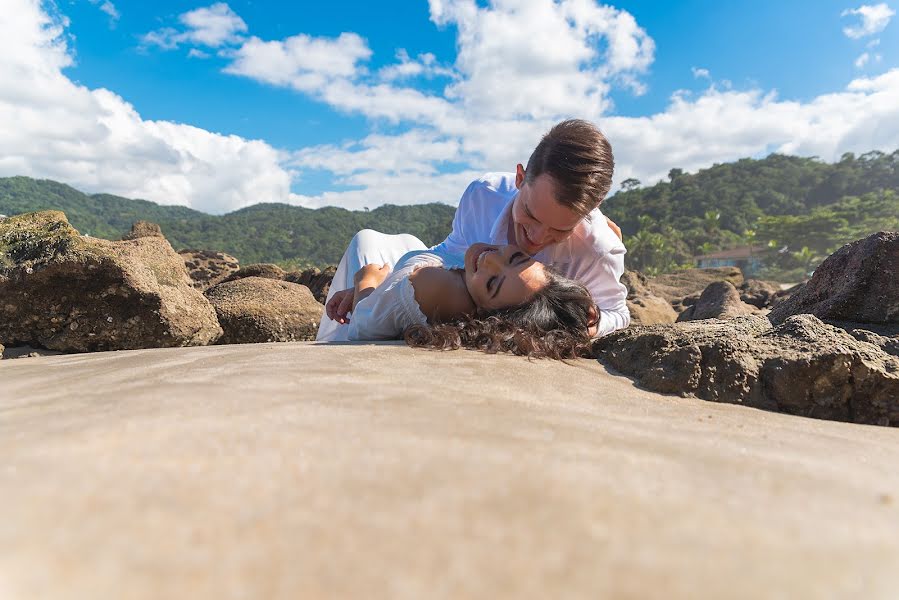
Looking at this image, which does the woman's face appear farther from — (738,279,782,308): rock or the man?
(738,279,782,308): rock

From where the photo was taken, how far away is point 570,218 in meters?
2.99

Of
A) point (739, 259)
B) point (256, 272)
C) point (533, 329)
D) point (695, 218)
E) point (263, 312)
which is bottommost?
point (263, 312)

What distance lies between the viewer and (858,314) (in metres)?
2.43

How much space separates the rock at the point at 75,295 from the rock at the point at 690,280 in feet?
38.0

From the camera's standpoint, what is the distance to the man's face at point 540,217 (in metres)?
2.96

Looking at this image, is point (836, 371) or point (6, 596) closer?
point (6, 596)

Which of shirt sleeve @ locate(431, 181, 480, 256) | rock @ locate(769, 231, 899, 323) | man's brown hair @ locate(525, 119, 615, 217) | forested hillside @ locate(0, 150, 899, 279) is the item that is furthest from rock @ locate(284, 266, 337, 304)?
forested hillside @ locate(0, 150, 899, 279)

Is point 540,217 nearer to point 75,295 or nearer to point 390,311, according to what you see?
point 390,311

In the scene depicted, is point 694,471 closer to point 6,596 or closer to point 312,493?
point 312,493

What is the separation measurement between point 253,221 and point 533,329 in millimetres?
107172

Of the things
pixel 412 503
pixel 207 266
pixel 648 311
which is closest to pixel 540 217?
pixel 412 503

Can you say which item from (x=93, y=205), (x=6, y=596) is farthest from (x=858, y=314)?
(x=93, y=205)

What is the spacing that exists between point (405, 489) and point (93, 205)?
4913 inches

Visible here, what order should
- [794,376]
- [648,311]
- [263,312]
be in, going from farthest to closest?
[648,311] < [263,312] < [794,376]
